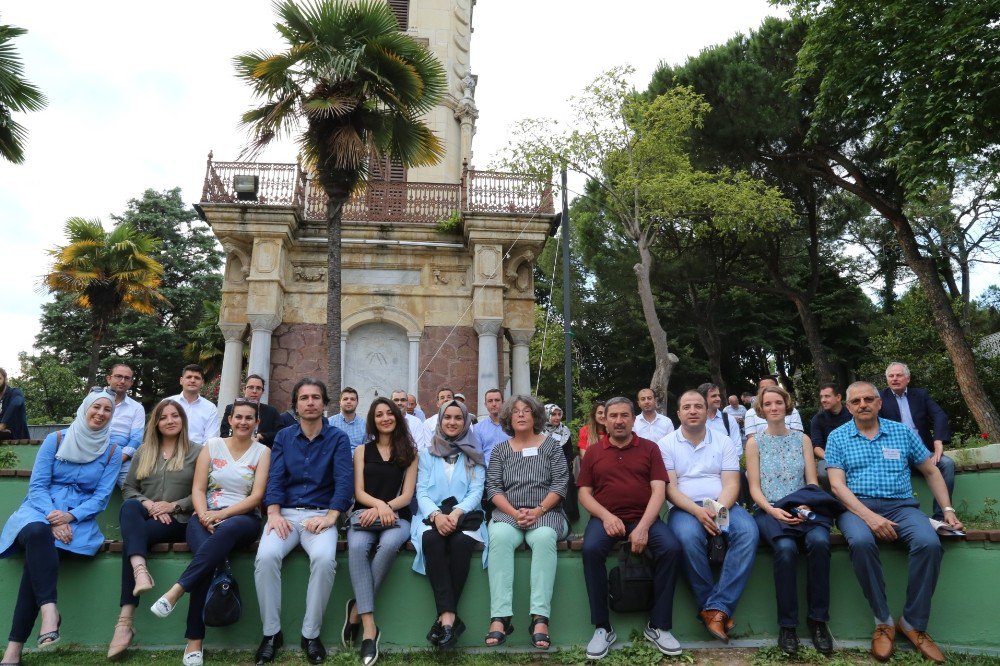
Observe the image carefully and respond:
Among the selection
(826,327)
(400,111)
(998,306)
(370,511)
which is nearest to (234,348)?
(400,111)

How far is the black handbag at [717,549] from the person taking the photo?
16.7 feet

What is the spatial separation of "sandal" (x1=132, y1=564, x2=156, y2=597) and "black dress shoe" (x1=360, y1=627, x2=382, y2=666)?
1504 mm

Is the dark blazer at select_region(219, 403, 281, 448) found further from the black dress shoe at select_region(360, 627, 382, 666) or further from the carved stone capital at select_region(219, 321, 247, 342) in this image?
the carved stone capital at select_region(219, 321, 247, 342)

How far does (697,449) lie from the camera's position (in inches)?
219

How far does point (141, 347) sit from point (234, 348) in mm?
18528

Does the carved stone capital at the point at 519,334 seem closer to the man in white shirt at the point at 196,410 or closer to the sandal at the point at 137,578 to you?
the man in white shirt at the point at 196,410

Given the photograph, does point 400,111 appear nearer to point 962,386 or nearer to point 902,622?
point 902,622

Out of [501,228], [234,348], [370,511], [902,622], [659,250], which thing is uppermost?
[659,250]

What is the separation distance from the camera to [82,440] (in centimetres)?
534

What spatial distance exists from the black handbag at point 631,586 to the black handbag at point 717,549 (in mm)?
497

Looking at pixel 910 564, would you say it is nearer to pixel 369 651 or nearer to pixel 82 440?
pixel 369 651

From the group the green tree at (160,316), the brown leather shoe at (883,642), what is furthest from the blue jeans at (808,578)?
the green tree at (160,316)

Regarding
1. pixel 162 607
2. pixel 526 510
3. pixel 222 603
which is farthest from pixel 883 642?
pixel 162 607

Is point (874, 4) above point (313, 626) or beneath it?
above
